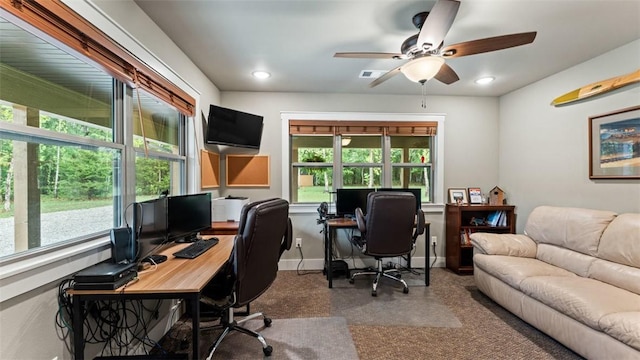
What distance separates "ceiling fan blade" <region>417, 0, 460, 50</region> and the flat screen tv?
2298 millimetres

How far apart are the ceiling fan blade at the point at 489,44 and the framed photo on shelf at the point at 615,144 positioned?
159 cm

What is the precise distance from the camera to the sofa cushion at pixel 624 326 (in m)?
1.51

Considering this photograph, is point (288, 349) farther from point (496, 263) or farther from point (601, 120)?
point (601, 120)

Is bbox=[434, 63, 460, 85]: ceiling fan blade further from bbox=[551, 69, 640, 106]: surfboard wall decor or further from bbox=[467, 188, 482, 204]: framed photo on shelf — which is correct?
bbox=[467, 188, 482, 204]: framed photo on shelf

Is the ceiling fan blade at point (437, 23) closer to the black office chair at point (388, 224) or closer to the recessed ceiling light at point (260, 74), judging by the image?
the black office chair at point (388, 224)

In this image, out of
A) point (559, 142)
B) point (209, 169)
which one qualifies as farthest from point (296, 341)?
point (559, 142)

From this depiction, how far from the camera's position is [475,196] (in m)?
3.83

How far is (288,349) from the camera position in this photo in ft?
6.54

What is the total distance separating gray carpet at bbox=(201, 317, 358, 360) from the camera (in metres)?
1.94

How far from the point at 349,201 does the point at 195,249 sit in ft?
6.78

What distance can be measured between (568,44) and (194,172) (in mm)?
3830

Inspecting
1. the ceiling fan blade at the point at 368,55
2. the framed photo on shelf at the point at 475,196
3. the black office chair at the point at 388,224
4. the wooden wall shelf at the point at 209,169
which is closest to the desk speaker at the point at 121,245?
the wooden wall shelf at the point at 209,169

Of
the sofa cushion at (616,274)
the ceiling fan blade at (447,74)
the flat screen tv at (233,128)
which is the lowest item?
the sofa cushion at (616,274)

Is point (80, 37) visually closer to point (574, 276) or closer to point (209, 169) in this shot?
point (209, 169)
